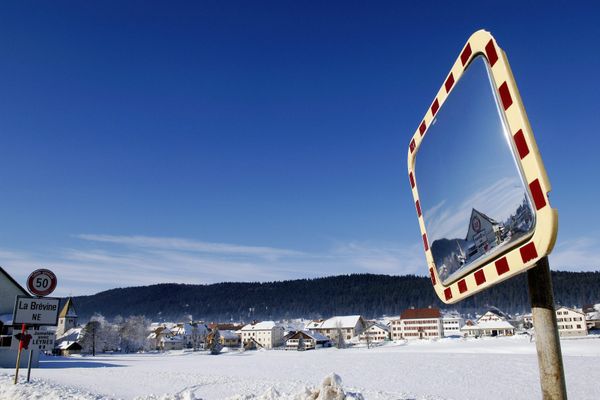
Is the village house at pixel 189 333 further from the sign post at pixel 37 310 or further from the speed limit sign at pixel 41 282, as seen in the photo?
the speed limit sign at pixel 41 282

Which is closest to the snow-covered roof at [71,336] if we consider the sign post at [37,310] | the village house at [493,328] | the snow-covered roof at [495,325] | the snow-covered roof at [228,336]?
the snow-covered roof at [228,336]

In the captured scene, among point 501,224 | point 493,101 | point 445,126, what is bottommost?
point 501,224

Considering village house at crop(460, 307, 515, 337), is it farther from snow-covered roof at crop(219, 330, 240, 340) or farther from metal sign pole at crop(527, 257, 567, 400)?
metal sign pole at crop(527, 257, 567, 400)

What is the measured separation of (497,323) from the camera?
375ft

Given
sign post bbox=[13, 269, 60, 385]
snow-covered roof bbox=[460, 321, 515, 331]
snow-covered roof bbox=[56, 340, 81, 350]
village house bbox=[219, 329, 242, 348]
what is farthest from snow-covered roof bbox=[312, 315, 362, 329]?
sign post bbox=[13, 269, 60, 385]

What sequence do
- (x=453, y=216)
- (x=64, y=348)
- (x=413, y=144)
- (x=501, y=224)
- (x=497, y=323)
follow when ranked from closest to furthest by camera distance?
1. (x=501, y=224)
2. (x=453, y=216)
3. (x=413, y=144)
4. (x=64, y=348)
5. (x=497, y=323)

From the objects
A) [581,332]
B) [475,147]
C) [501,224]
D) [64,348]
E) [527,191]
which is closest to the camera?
[527,191]

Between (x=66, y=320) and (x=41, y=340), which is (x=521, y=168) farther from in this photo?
(x=66, y=320)

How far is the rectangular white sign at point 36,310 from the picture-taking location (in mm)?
15469

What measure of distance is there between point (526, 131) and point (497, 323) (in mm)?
129621

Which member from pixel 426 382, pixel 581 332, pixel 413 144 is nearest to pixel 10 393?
pixel 413 144

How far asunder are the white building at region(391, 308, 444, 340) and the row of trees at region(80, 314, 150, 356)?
78582mm

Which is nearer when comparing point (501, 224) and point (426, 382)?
point (501, 224)

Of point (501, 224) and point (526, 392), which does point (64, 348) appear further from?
point (501, 224)
